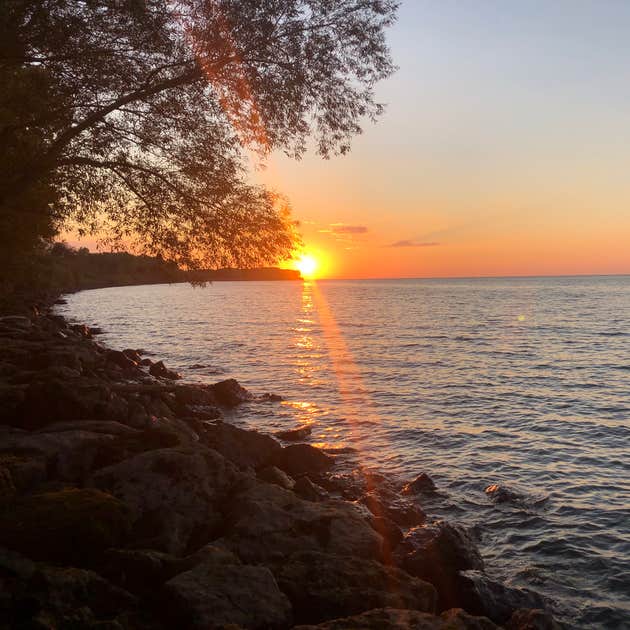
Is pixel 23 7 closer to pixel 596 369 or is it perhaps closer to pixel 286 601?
pixel 286 601

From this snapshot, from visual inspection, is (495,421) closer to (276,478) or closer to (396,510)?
(396,510)

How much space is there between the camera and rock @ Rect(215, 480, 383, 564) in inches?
328

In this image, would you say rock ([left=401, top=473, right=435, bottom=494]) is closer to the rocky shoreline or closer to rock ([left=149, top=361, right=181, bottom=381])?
the rocky shoreline

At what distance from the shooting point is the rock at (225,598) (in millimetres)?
6102

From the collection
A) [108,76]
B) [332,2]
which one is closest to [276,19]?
[332,2]

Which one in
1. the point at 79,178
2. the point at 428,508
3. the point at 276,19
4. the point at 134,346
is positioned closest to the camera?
the point at 276,19

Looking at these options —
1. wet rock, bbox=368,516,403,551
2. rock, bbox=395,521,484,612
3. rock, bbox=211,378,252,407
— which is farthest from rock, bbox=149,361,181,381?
rock, bbox=395,521,484,612

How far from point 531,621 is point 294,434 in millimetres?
13156

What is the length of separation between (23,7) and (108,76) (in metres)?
1.91

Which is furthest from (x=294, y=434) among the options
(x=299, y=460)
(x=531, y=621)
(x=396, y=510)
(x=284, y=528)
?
(x=531, y=621)

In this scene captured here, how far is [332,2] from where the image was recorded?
38.9 feet

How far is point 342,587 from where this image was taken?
24.2 ft

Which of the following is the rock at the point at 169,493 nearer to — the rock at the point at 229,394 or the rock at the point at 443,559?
the rock at the point at 443,559

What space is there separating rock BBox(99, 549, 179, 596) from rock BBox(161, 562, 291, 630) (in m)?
0.37
